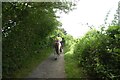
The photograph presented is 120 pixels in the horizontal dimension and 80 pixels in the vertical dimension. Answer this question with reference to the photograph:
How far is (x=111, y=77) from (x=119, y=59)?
672mm

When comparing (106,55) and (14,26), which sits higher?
(14,26)

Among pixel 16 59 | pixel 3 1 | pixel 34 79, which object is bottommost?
pixel 34 79

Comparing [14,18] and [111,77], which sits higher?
[14,18]

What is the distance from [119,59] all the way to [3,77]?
4.52 meters

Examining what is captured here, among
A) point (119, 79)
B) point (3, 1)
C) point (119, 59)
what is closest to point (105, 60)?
point (119, 59)

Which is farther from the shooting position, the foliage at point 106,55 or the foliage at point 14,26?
the foliage at point 14,26

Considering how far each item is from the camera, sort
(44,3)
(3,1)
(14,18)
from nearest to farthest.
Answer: (3,1) < (14,18) < (44,3)

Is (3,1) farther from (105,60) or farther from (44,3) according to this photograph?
(105,60)

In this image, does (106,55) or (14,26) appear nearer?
(106,55)

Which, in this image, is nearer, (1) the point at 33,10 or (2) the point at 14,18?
(2) the point at 14,18

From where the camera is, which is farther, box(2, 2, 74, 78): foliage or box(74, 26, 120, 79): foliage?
box(2, 2, 74, 78): foliage

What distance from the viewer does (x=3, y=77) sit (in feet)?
31.9

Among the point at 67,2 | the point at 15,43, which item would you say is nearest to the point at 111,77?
the point at 15,43

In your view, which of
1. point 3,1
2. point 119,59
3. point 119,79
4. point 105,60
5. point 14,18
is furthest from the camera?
point 14,18
